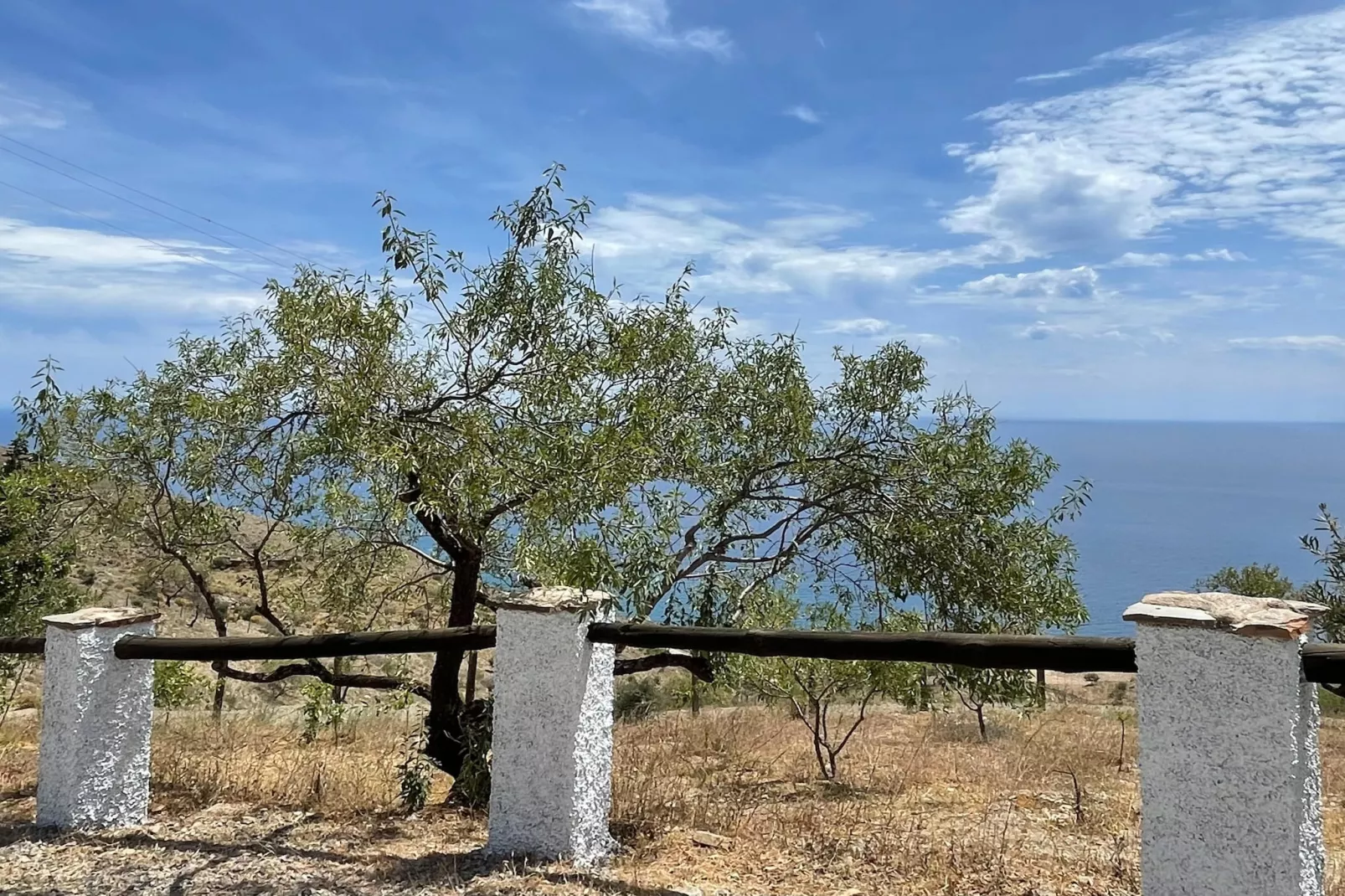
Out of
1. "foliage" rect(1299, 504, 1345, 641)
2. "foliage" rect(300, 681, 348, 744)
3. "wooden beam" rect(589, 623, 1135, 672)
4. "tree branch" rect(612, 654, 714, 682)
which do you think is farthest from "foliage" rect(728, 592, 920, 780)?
"foliage" rect(300, 681, 348, 744)

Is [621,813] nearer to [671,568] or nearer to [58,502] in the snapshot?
[671,568]

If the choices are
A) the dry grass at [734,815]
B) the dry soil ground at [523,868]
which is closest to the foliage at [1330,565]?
the dry soil ground at [523,868]

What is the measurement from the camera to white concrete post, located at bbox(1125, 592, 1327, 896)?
2957 mm

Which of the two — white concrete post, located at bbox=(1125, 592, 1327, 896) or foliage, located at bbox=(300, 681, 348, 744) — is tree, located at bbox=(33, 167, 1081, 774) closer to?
foliage, located at bbox=(300, 681, 348, 744)

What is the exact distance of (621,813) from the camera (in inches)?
201

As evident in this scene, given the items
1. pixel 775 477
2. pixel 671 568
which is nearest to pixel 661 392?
pixel 775 477

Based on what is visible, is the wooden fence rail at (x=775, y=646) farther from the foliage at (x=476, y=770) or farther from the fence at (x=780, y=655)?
the foliage at (x=476, y=770)

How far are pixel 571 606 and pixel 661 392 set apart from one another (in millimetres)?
3001

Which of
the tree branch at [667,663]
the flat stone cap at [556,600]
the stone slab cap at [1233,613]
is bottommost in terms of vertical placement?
the tree branch at [667,663]

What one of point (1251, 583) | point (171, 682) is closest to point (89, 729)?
point (171, 682)

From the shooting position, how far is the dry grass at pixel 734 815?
14.8ft

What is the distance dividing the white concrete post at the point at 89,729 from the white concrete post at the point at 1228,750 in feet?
16.8

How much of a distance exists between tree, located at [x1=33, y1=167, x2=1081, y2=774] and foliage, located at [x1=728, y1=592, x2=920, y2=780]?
0.40 metres

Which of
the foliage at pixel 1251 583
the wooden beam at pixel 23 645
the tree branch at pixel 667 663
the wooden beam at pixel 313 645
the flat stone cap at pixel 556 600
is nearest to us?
the flat stone cap at pixel 556 600
